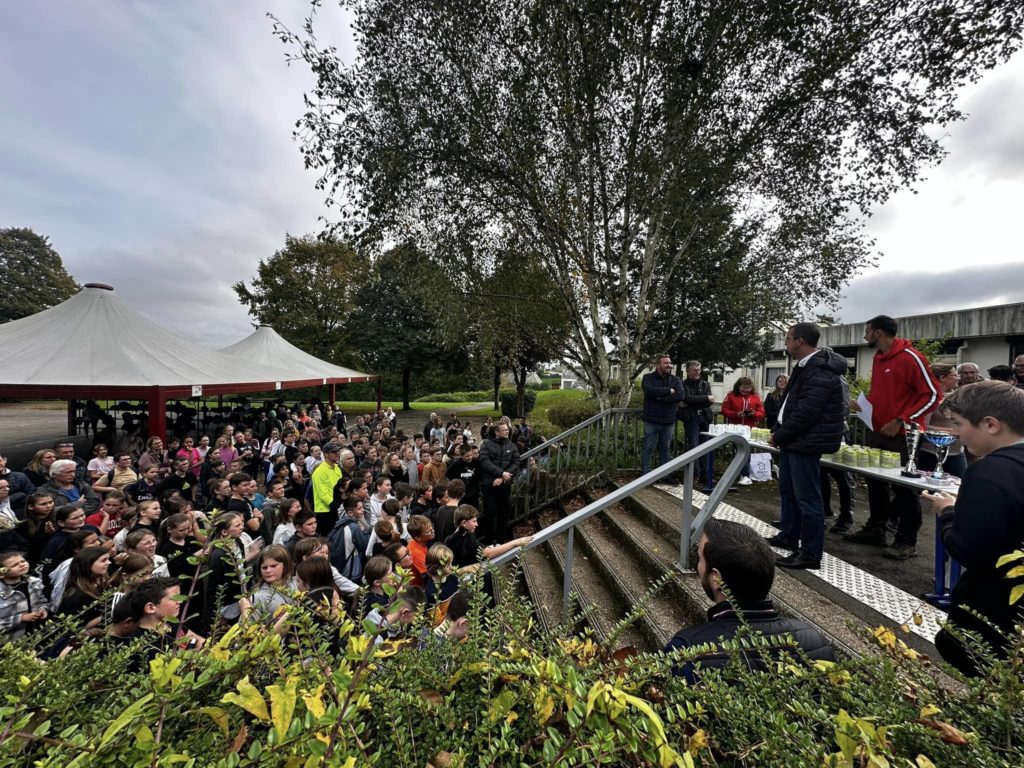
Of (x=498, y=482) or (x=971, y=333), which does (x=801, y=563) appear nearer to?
(x=498, y=482)

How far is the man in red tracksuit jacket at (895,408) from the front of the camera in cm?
370

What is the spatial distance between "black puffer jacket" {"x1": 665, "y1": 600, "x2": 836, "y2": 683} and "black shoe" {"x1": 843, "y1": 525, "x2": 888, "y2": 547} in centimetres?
317

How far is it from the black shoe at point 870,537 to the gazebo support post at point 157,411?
40.7ft

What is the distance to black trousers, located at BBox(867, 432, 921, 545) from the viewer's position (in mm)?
3690

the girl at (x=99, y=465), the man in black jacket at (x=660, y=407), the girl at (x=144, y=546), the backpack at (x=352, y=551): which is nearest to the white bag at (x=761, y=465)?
the man in black jacket at (x=660, y=407)

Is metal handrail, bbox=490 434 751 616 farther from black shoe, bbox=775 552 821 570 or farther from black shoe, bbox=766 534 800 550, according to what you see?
black shoe, bbox=766 534 800 550

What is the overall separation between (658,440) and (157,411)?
35.3 feet

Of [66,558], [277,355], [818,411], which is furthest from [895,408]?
[277,355]

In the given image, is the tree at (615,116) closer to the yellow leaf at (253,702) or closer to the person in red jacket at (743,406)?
the person in red jacket at (743,406)

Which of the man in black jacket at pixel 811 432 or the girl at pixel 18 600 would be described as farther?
the man in black jacket at pixel 811 432

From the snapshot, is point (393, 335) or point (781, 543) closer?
point (781, 543)

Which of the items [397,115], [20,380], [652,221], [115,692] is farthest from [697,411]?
[20,380]

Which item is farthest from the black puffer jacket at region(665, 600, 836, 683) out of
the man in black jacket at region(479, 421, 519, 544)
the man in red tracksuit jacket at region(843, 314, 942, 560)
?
the man in black jacket at region(479, 421, 519, 544)

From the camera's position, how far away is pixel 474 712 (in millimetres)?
1196
